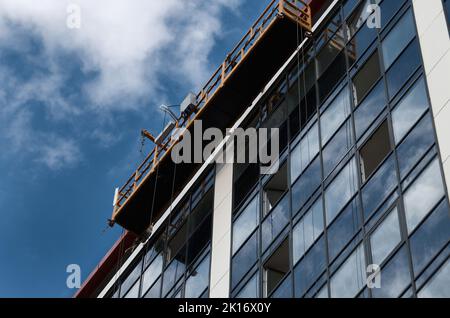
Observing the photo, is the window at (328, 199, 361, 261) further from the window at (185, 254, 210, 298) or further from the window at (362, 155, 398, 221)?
the window at (185, 254, 210, 298)

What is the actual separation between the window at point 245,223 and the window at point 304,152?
205 centimetres

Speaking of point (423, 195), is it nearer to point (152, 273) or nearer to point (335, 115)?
point (335, 115)

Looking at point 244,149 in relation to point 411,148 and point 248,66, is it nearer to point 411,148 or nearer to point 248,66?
point 248,66

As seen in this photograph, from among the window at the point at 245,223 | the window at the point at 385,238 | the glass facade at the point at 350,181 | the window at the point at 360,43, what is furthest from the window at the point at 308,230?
the window at the point at 360,43

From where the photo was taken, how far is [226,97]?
32469mm

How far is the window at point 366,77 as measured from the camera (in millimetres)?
25703

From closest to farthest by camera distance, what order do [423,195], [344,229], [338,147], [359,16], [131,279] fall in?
1. [423,195]
2. [344,229]
3. [338,147]
4. [359,16]
5. [131,279]

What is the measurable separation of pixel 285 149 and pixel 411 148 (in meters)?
7.30

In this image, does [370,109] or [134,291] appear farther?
[134,291]

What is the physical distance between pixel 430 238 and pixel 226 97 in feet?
46.3

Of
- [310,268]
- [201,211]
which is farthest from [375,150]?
[201,211]

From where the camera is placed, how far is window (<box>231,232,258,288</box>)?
89.6 ft

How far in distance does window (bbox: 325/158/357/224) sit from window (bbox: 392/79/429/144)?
1823 millimetres

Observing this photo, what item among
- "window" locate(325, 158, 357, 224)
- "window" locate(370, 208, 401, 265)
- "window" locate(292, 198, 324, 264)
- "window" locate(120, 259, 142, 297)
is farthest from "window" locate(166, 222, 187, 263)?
"window" locate(370, 208, 401, 265)
